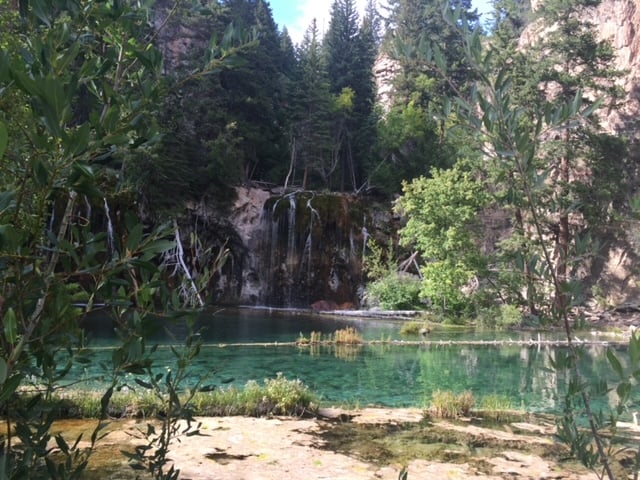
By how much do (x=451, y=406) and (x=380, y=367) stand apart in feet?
14.7

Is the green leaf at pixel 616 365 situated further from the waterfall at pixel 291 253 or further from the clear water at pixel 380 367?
the waterfall at pixel 291 253

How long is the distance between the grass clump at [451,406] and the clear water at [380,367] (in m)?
0.69

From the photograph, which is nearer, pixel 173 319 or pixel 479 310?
pixel 173 319

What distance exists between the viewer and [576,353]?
1.77m

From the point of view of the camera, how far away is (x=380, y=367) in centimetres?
1216

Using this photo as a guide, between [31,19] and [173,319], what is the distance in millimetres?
983

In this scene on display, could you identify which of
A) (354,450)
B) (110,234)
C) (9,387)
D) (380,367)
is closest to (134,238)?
(9,387)

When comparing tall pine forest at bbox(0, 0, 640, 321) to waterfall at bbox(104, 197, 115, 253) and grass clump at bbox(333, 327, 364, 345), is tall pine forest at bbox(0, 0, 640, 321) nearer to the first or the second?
waterfall at bbox(104, 197, 115, 253)

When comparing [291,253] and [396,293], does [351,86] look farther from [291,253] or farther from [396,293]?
[396,293]

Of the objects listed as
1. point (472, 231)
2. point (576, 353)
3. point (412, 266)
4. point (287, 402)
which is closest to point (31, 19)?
point (576, 353)

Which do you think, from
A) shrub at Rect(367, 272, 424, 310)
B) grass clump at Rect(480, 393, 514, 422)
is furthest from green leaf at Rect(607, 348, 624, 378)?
shrub at Rect(367, 272, 424, 310)

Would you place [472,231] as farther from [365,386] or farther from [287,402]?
[287,402]

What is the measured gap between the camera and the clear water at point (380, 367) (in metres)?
9.55

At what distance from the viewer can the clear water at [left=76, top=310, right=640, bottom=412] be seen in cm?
955
